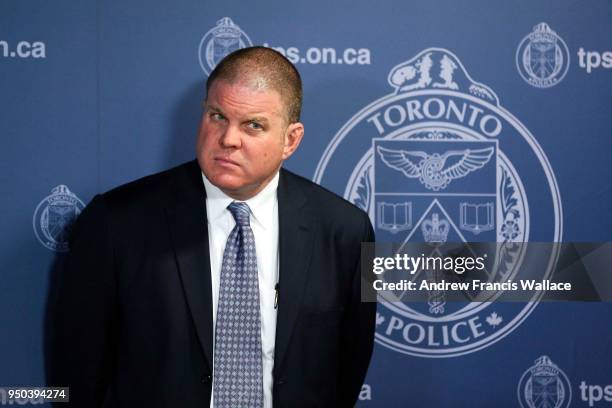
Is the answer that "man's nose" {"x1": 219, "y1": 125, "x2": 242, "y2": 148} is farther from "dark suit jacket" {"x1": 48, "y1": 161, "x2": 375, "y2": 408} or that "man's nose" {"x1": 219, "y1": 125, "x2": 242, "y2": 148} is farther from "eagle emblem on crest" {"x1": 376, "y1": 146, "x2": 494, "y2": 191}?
"eagle emblem on crest" {"x1": 376, "y1": 146, "x2": 494, "y2": 191}

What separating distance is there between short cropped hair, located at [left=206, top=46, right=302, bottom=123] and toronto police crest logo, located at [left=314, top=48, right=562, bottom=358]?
0.43 metres

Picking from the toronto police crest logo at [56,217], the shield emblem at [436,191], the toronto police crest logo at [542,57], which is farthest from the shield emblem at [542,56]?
the toronto police crest logo at [56,217]

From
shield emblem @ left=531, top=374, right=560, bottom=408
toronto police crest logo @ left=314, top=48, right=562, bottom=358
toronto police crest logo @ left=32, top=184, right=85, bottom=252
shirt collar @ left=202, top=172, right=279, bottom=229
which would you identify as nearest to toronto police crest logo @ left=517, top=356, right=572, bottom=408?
shield emblem @ left=531, top=374, right=560, bottom=408

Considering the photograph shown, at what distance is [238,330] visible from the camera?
6.57 feet

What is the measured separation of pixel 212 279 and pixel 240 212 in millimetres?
202

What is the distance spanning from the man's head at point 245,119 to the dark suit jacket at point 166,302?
171 millimetres

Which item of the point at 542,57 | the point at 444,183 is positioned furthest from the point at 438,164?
the point at 542,57

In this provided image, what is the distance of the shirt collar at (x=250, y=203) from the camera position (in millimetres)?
2051

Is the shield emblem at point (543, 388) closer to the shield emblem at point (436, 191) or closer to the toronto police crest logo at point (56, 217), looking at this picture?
the shield emblem at point (436, 191)

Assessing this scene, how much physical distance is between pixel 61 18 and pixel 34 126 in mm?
352

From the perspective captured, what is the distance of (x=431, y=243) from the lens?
245 centimetres

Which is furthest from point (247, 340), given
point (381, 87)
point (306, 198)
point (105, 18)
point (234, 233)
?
point (105, 18)

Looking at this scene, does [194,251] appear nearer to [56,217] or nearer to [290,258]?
[290,258]

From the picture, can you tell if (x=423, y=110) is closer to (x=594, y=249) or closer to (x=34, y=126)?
(x=594, y=249)
